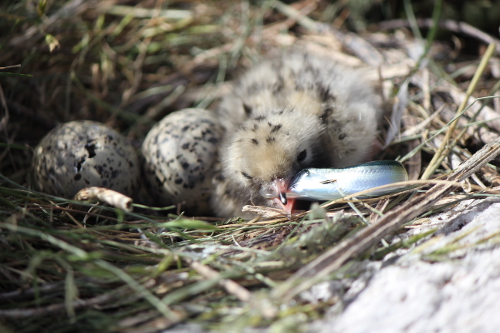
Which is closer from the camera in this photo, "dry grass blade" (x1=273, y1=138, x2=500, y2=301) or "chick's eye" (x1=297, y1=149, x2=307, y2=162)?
"dry grass blade" (x1=273, y1=138, x2=500, y2=301)

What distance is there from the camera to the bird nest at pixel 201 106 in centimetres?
142

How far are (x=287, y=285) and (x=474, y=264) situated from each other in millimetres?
696

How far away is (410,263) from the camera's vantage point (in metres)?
1.49

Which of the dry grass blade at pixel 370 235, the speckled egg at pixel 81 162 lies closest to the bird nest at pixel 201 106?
the dry grass blade at pixel 370 235

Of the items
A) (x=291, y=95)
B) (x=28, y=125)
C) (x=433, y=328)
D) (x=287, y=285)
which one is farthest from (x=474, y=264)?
(x=28, y=125)

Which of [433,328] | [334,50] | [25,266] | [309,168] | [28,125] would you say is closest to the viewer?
[433,328]

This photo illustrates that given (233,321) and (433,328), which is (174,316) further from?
(433,328)

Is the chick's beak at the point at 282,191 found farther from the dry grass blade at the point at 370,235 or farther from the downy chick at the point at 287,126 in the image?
the dry grass blade at the point at 370,235

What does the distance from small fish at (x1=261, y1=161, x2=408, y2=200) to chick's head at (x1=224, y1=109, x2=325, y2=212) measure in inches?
2.8

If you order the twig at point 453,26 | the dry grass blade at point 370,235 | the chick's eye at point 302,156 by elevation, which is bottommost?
the dry grass blade at point 370,235

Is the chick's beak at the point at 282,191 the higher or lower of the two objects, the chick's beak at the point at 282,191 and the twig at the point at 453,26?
the lower

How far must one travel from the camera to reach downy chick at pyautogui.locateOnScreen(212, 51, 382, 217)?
2.01m

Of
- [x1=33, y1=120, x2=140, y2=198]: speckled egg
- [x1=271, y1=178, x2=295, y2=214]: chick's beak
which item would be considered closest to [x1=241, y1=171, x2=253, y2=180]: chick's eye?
[x1=271, y1=178, x2=295, y2=214]: chick's beak

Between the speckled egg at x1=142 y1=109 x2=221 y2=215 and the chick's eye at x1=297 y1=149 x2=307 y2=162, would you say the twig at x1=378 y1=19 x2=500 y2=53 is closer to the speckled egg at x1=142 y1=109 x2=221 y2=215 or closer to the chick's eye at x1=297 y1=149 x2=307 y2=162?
the chick's eye at x1=297 y1=149 x2=307 y2=162
